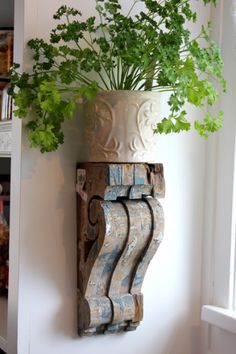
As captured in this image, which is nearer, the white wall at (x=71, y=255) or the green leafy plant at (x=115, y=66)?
the green leafy plant at (x=115, y=66)

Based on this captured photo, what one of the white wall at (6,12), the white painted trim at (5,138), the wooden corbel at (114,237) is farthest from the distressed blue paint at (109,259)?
the white wall at (6,12)

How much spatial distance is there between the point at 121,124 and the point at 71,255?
38 cm

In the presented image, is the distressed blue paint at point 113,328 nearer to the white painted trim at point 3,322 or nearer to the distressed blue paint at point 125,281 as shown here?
the distressed blue paint at point 125,281

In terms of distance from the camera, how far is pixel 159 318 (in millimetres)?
1438

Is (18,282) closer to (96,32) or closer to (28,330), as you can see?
(28,330)

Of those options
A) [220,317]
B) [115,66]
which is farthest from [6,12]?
[220,317]

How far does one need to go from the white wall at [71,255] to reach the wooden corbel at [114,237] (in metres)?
0.04

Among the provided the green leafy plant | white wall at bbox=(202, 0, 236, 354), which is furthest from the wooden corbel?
white wall at bbox=(202, 0, 236, 354)

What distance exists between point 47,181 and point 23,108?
0.21m

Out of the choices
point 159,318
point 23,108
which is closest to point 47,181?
point 23,108

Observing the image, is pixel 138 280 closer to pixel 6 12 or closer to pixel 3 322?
pixel 3 322

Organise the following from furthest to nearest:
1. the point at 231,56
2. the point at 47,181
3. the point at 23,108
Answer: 1. the point at 231,56
2. the point at 47,181
3. the point at 23,108

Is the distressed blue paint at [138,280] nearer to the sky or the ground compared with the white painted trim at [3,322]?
nearer to the sky

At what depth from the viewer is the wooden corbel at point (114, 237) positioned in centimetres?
119
